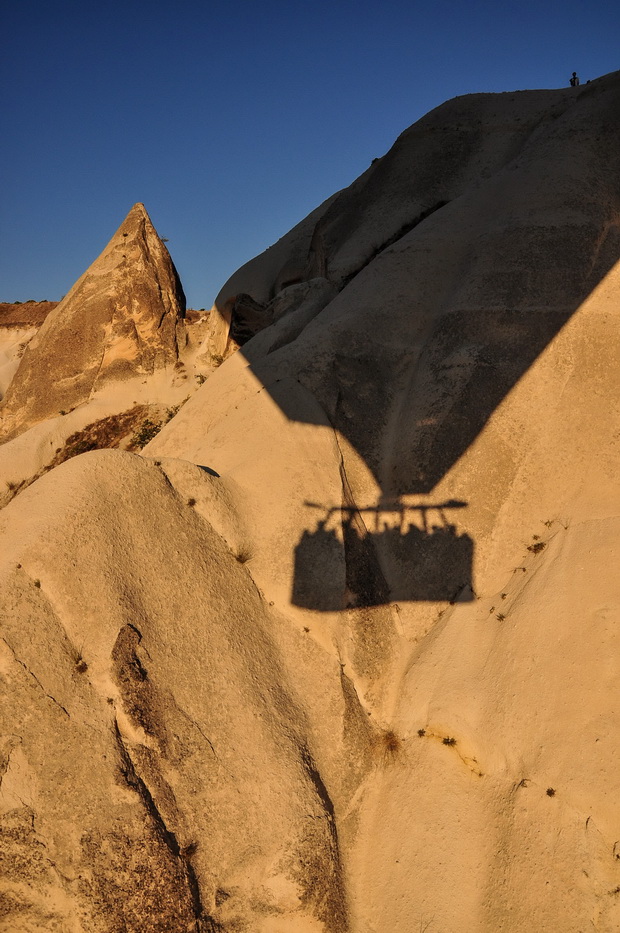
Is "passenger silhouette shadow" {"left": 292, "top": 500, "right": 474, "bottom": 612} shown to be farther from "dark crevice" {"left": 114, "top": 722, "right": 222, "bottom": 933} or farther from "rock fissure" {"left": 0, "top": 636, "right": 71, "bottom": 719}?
"rock fissure" {"left": 0, "top": 636, "right": 71, "bottom": 719}

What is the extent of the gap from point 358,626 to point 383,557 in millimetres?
1213

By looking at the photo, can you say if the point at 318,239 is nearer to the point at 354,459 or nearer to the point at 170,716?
the point at 354,459

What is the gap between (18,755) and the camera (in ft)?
20.5

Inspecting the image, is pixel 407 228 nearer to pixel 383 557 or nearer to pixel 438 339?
pixel 438 339

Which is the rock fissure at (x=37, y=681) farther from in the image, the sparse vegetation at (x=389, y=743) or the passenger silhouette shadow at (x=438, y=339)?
the sparse vegetation at (x=389, y=743)

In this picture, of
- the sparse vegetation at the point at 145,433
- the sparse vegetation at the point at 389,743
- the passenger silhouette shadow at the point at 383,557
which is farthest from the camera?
the sparse vegetation at the point at 145,433

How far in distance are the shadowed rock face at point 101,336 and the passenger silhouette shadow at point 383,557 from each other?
8.91 m

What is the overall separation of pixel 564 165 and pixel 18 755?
12.5 m

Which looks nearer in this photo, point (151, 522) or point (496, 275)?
point (151, 522)

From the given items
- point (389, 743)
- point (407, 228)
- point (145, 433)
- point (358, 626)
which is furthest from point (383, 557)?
point (407, 228)

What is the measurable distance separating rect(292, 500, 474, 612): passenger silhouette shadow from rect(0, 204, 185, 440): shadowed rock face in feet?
29.2

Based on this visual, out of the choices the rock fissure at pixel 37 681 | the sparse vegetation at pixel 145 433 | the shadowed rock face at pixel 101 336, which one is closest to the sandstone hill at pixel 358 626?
the rock fissure at pixel 37 681

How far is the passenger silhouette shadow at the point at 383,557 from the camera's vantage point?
8.59 metres

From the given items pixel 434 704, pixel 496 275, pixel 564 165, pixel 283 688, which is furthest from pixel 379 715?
pixel 564 165
